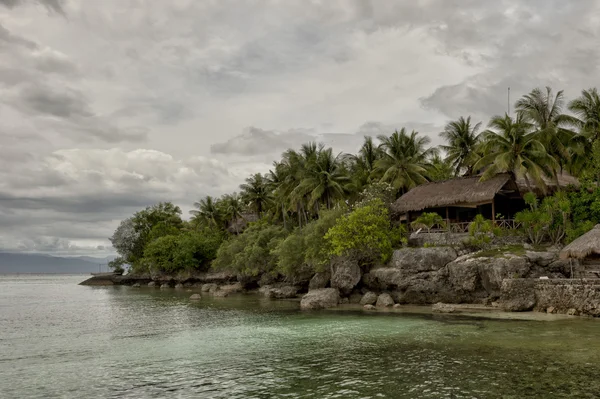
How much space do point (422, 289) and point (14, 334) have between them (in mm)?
29092

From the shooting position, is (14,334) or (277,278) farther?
(277,278)

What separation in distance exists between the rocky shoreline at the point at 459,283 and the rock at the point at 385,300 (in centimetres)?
7

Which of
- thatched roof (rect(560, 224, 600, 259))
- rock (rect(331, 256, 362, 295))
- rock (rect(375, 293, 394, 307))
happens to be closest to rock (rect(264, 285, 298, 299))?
rock (rect(331, 256, 362, 295))

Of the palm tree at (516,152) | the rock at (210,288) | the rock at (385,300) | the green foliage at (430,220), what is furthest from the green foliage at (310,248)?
the rock at (210,288)

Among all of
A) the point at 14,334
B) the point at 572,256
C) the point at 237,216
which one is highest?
the point at 237,216

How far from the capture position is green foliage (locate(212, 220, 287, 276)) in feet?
175

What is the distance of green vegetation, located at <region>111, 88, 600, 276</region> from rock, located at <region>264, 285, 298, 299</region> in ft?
6.46

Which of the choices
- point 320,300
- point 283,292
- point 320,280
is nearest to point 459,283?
point 320,300

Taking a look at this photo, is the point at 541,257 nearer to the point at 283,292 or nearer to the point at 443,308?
the point at 443,308

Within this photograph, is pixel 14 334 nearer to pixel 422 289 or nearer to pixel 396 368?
pixel 396 368

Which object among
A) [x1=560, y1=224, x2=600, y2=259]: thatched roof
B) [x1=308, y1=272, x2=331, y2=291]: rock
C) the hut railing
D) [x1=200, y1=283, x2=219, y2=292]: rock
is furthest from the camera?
[x1=200, y1=283, x2=219, y2=292]: rock

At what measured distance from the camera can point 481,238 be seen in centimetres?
3700

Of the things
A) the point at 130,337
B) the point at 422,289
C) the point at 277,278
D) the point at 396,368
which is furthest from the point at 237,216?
the point at 396,368

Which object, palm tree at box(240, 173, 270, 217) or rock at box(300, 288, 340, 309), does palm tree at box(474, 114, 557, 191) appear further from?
palm tree at box(240, 173, 270, 217)
